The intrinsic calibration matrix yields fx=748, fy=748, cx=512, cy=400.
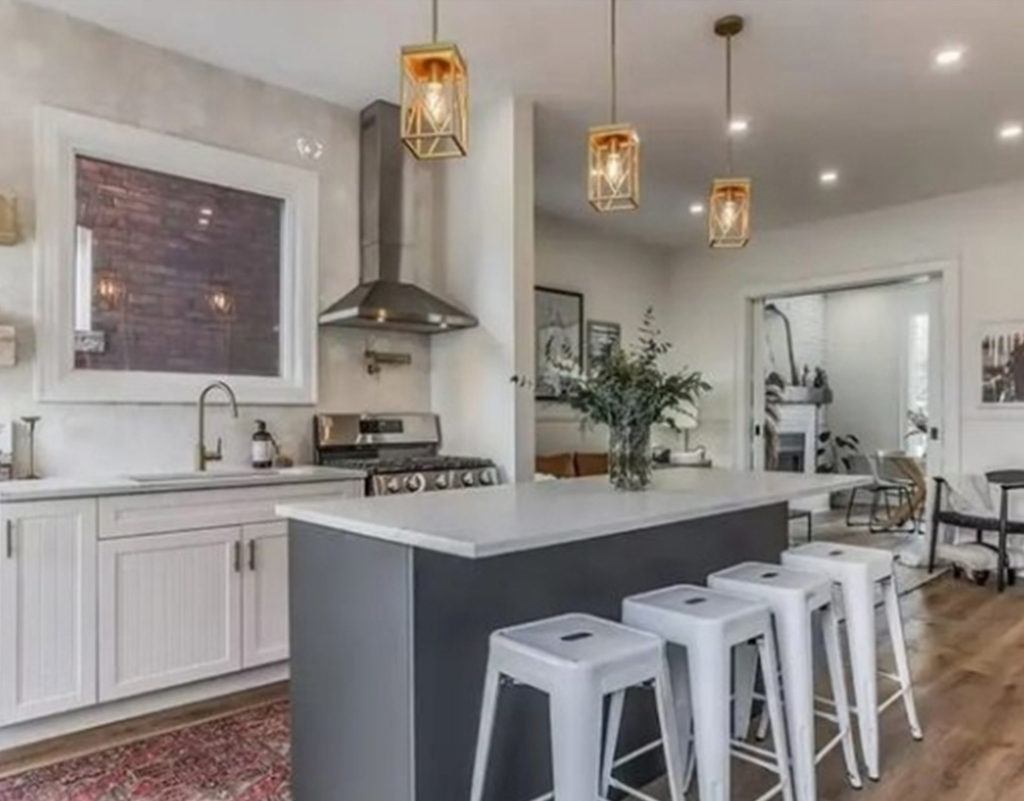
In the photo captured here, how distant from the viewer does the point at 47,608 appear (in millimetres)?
2762

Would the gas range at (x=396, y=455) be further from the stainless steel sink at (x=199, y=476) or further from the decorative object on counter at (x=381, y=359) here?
the stainless steel sink at (x=199, y=476)

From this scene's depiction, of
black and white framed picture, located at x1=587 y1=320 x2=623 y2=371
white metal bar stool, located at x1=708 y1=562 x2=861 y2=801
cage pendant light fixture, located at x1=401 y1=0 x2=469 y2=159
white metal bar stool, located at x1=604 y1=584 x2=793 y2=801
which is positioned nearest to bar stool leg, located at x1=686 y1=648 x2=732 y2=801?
white metal bar stool, located at x1=604 y1=584 x2=793 y2=801

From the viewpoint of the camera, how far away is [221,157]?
12.6 feet

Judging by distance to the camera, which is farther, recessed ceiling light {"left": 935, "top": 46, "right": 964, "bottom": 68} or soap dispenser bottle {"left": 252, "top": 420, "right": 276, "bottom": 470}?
soap dispenser bottle {"left": 252, "top": 420, "right": 276, "bottom": 470}

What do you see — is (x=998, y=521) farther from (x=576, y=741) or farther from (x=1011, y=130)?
(x=576, y=741)

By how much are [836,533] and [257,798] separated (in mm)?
6463

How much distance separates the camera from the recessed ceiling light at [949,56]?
3.61m

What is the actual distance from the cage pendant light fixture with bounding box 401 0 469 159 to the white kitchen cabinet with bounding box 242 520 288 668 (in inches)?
74.8

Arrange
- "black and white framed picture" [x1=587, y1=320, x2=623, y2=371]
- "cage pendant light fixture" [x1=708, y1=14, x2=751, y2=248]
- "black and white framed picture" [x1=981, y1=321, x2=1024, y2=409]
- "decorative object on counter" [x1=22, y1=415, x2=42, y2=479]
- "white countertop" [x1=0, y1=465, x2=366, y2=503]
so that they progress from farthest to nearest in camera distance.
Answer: "black and white framed picture" [x1=587, y1=320, x2=623, y2=371] < "black and white framed picture" [x1=981, y1=321, x2=1024, y2=409] < "cage pendant light fixture" [x1=708, y1=14, x2=751, y2=248] < "decorative object on counter" [x1=22, y1=415, x2=42, y2=479] < "white countertop" [x1=0, y1=465, x2=366, y2=503]

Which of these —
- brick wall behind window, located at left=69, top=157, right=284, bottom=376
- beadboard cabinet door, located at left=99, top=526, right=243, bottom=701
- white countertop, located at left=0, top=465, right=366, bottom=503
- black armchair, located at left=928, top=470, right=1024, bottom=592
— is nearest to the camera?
white countertop, located at left=0, top=465, right=366, bottom=503

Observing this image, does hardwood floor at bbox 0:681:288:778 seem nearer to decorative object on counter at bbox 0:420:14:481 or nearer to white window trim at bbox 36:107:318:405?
decorative object on counter at bbox 0:420:14:481

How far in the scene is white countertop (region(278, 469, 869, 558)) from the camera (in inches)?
67.7

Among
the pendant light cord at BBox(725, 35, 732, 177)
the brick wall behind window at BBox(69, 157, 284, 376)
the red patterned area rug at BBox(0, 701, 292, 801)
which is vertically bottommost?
the red patterned area rug at BBox(0, 701, 292, 801)

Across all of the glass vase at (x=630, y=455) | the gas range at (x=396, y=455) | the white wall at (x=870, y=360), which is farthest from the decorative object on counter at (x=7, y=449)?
the white wall at (x=870, y=360)
